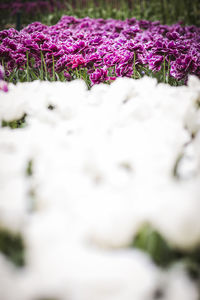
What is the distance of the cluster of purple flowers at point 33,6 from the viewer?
5.69m

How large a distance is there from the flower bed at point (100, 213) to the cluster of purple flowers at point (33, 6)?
19.7ft

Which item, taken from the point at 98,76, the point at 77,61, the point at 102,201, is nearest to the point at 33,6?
the point at 77,61

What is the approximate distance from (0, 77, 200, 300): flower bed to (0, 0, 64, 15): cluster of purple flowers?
6.01 metres

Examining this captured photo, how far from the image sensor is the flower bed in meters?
0.37

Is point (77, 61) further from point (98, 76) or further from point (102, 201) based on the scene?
point (102, 201)

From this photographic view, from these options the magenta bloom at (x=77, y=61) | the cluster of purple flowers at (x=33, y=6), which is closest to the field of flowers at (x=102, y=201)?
the magenta bloom at (x=77, y=61)

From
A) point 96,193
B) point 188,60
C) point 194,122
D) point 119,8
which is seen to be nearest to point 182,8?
point 119,8

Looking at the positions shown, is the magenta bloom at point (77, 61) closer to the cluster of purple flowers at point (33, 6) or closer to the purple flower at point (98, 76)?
the purple flower at point (98, 76)

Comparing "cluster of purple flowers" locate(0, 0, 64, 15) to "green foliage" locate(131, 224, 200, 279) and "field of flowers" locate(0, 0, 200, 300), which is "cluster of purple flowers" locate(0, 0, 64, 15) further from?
"green foliage" locate(131, 224, 200, 279)

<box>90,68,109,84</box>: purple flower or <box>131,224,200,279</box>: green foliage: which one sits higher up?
<box>90,68,109,84</box>: purple flower

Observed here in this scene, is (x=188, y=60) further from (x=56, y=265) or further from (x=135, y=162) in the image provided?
(x=56, y=265)

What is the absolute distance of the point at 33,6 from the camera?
18.8ft

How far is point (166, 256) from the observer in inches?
17.0

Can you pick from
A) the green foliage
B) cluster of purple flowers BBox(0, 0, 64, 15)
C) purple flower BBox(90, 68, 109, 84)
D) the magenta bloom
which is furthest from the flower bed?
cluster of purple flowers BBox(0, 0, 64, 15)
